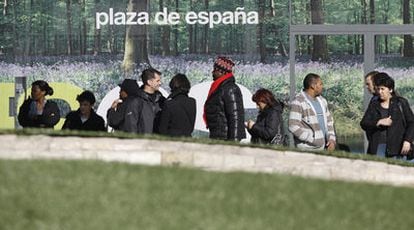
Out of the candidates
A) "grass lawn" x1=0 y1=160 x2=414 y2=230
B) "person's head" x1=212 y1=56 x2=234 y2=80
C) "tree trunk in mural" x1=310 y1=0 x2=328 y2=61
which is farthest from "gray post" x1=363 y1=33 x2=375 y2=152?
"grass lawn" x1=0 y1=160 x2=414 y2=230

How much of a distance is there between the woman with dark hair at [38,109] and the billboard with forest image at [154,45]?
0.95m

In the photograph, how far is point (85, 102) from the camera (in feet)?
63.5

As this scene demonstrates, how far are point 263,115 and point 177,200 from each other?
5.07m

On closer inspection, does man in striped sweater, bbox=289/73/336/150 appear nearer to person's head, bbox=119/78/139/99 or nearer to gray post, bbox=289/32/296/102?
person's head, bbox=119/78/139/99

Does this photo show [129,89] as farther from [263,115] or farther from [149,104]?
[263,115]

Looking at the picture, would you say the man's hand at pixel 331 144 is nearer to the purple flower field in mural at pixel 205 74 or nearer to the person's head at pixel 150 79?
the person's head at pixel 150 79

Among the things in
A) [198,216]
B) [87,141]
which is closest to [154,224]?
[198,216]

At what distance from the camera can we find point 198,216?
1320 centimetres

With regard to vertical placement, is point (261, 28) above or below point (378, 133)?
above

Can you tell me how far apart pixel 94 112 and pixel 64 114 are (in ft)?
4.55

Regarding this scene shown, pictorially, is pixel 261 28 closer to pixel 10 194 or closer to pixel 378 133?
pixel 378 133

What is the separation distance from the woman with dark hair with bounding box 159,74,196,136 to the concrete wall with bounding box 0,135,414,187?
253 cm

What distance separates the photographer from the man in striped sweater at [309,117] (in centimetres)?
1842

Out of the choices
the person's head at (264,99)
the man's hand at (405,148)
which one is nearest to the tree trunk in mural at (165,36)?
the person's head at (264,99)
